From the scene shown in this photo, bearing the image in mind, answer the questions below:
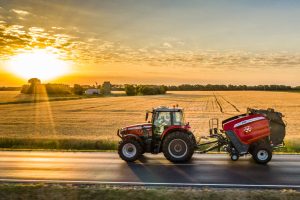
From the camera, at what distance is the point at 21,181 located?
45.9 ft

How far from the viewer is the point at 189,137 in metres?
16.8

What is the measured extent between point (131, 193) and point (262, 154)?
25.5 ft

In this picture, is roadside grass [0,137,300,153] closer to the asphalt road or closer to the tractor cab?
the asphalt road

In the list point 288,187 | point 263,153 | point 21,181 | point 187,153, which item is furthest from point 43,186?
point 263,153

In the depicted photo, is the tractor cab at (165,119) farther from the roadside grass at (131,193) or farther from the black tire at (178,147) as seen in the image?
the roadside grass at (131,193)

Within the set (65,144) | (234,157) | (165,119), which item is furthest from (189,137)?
(65,144)

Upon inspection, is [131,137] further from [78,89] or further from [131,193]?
[78,89]

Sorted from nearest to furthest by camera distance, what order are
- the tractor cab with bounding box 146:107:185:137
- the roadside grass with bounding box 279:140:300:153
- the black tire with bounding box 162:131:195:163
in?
the black tire with bounding box 162:131:195:163 < the tractor cab with bounding box 146:107:185:137 < the roadside grass with bounding box 279:140:300:153

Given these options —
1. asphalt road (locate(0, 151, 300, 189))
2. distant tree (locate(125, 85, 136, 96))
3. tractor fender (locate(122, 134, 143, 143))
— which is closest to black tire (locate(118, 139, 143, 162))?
tractor fender (locate(122, 134, 143, 143))

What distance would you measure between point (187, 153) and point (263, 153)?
Answer: 11.6 feet

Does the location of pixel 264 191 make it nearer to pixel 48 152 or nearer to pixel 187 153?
pixel 187 153

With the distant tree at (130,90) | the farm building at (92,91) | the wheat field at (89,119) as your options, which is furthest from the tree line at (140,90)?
the wheat field at (89,119)

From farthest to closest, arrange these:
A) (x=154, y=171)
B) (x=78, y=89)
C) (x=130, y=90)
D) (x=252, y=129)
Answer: (x=130, y=90), (x=78, y=89), (x=252, y=129), (x=154, y=171)

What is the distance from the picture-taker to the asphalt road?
546 inches
